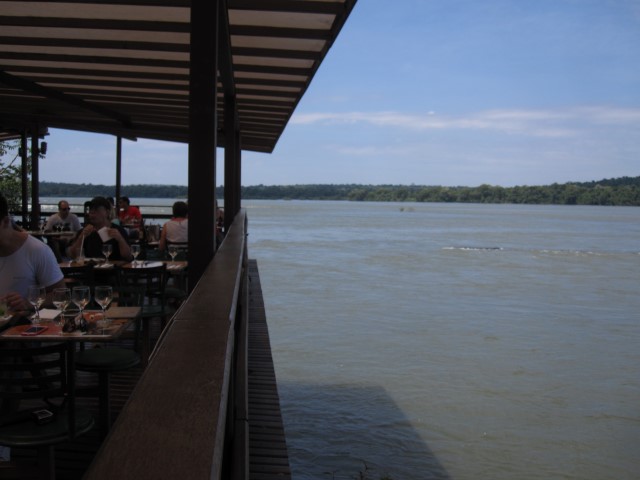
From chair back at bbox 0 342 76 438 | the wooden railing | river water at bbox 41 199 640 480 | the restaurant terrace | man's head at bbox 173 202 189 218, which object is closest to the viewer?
the wooden railing

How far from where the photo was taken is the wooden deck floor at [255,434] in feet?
10.00

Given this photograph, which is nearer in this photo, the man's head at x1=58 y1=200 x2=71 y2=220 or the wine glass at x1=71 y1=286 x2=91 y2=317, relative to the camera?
the wine glass at x1=71 y1=286 x2=91 y2=317

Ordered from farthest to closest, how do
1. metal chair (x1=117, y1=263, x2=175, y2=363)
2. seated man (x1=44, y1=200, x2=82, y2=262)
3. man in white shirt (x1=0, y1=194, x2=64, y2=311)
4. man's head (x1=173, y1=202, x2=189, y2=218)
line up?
seated man (x1=44, y1=200, x2=82, y2=262), man's head (x1=173, y1=202, x2=189, y2=218), metal chair (x1=117, y1=263, x2=175, y2=363), man in white shirt (x1=0, y1=194, x2=64, y2=311)

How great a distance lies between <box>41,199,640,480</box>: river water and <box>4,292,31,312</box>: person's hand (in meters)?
3.38

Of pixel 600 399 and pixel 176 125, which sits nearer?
pixel 600 399

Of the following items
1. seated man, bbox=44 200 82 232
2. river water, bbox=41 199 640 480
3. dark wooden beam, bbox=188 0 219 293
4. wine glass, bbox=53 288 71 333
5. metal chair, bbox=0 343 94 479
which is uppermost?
dark wooden beam, bbox=188 0 219 293

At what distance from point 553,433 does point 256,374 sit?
187 inches

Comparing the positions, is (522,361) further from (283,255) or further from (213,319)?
(283,255)

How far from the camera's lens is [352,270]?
2478 centimetres

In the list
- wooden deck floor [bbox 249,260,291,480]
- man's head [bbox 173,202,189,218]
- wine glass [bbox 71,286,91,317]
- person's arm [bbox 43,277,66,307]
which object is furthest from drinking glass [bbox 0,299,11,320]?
man's head [bbox 173,202,189,218]

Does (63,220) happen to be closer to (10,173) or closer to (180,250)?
(180,250)

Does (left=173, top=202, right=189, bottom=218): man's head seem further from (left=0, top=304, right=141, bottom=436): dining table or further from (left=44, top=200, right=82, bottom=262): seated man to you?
(left=0, top=304, right=141, bottom=436): dining table

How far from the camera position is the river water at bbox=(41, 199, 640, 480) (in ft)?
23.0

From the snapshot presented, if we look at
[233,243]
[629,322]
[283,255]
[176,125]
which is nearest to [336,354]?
[176,125]
